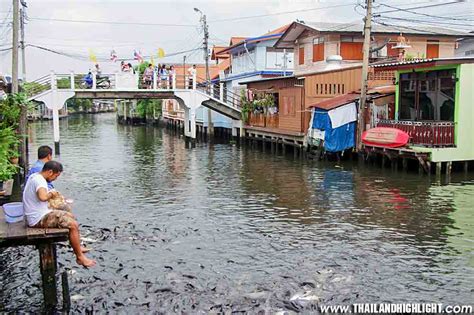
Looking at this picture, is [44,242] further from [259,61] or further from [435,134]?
[259,61]

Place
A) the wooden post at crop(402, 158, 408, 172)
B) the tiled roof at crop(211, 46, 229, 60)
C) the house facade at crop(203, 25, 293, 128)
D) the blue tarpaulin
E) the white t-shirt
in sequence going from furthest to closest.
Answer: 1. the tiled roof at crop(211, 46, 229, 60)
2. the house facade at crop(203, 25, 293, 128)
3. the blue tarpaulin
4. the wooden post at crop(402, 158, 408, 172)
5. the white t-shirt

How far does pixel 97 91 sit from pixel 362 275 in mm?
27483

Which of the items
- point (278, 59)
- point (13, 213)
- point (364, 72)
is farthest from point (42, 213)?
point (278, 59)

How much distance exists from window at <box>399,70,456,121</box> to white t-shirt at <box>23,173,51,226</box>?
56.9 ft

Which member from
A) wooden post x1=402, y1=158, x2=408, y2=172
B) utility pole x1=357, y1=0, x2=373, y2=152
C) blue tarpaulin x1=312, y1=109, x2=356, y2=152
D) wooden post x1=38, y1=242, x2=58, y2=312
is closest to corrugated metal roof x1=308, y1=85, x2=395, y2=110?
→ blue tarpaulin x1=312, y1=109, x2=356, y2=152

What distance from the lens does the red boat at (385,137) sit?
2091 cm

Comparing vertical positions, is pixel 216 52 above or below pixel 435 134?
above

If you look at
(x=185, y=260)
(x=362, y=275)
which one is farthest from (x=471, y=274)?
(x=185, y=260)

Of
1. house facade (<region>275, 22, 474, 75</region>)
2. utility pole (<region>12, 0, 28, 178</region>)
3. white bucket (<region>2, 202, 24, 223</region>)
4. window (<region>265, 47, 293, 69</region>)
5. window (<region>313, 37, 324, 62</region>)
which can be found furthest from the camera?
window (<region>265, 47, 293, 69</region>)

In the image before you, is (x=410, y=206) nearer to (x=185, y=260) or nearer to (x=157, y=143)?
(x=185, y=260)

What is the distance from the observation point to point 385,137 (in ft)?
71.3

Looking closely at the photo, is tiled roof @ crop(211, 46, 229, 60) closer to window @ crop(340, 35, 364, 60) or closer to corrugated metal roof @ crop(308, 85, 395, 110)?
window @ crop(340, 35, 364, 60)

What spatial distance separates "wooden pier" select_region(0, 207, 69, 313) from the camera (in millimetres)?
7270

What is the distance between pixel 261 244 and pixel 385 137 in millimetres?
12148
